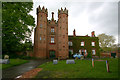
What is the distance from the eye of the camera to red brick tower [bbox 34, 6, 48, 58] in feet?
86.4

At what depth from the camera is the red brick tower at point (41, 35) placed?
1037 inches

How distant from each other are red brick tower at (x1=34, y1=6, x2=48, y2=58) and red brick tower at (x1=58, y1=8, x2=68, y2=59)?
4.58m

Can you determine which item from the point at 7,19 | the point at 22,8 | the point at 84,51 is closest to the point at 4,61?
the point at 7,19

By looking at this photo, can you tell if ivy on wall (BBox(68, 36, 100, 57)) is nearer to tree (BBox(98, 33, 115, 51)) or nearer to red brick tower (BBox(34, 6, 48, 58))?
red brick tower (BBox(34, 6, 48, 58))

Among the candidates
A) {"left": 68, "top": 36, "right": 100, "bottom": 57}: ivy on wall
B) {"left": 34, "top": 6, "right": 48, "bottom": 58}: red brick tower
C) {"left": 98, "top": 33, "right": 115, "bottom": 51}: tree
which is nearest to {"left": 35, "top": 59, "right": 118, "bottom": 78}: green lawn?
{"left": 34, "top": 6, "right": 48, "bottom": 58}: red brick tower

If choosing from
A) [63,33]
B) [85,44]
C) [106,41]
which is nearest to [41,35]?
[63,33]

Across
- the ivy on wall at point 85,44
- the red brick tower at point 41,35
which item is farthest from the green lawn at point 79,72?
the ivy on wall at point 85,44

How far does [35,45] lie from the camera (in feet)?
89.2

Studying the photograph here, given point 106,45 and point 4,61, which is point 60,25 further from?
point 106,45

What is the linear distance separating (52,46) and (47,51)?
88.6 inches

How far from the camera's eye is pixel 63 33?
90.4 ft

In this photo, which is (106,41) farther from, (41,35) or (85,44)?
(41,35)

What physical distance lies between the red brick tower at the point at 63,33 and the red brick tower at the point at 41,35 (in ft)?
15.0

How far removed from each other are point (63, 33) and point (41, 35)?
6899 mm
